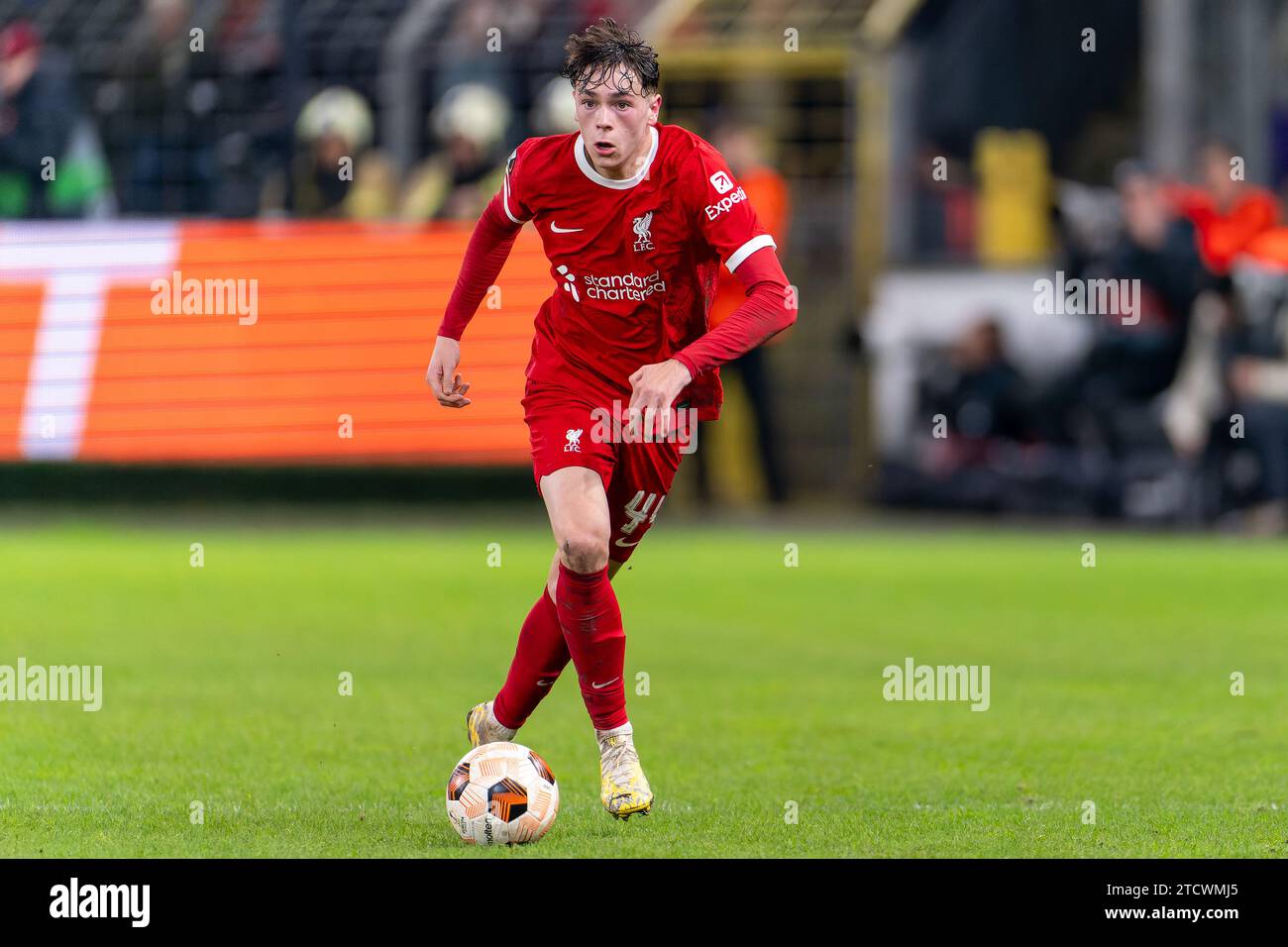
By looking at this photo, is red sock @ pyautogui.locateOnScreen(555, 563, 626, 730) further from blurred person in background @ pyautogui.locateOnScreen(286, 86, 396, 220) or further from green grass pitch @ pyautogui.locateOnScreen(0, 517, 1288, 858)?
blurred person in background @ pyautogui.locateOnScreen(286, 86, 396, 220)

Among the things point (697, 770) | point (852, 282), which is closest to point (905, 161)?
point (852, 282)

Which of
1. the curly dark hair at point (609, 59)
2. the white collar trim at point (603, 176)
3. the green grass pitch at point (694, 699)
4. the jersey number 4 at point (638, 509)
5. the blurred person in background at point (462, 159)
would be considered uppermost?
the blurred person in background at point (462, 159)

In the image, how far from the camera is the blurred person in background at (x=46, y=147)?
19344mm

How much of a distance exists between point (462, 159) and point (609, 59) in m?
12.9

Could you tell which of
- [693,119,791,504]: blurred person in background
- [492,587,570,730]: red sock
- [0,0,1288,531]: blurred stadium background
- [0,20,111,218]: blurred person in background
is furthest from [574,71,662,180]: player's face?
[0,20,111,218]: blurred person in background

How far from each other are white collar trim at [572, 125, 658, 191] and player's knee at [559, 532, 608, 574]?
3.41 ft

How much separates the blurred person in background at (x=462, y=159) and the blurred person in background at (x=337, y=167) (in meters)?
0.29

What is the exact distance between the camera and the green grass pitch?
253 inches

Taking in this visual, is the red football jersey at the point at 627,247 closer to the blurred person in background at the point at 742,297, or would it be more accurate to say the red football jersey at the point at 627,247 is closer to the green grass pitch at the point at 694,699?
the green grass pitch at the point at 694,699

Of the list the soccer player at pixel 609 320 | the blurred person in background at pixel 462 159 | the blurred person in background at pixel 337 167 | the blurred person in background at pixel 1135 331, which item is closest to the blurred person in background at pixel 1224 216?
the blurred person in background at pixel 1135 331

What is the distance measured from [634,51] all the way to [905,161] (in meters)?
14.0

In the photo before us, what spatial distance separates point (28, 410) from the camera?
18.4m

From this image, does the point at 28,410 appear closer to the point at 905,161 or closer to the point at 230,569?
the point at 230,569

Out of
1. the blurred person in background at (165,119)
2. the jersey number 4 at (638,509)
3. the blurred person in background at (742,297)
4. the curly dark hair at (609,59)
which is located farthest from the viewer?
the blurred person in background at (165,119)
